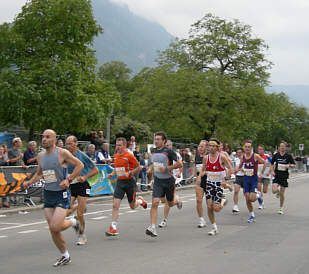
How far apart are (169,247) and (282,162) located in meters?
7.12

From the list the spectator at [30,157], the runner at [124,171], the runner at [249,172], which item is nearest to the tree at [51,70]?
the spectator at [30,157]

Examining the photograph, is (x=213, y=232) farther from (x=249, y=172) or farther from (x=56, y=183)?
(x=56, y=183)

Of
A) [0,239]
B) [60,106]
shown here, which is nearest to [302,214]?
[0,239]

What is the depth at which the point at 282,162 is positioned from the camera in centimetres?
1474

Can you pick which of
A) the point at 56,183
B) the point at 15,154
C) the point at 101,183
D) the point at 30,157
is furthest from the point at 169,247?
the point at 101,183

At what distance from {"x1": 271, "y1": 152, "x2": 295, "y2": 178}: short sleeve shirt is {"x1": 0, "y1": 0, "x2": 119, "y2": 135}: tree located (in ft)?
44.7

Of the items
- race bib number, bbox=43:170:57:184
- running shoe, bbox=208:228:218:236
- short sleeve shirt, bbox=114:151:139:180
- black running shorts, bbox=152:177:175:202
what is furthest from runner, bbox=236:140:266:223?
race bib number, bbox=43:170:57:184

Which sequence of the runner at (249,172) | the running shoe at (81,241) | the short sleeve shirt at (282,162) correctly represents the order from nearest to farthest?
the running shoe at (81,241) < the runner at (249,172) < the short sleeve shirt at (282,162)

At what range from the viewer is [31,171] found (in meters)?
14.9

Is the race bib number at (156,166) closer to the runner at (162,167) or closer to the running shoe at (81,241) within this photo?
the runner at (162,167)

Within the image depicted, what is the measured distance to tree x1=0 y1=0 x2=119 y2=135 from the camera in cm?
2592

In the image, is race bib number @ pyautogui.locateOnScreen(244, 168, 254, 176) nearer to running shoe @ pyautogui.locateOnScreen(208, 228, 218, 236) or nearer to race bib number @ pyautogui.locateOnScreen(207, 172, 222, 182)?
race bib number @ pyautogui.locateOnScreen(207, 172, 222, 182)

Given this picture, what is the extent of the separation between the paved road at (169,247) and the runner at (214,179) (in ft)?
1.69

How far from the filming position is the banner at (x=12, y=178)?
46.0 feet
